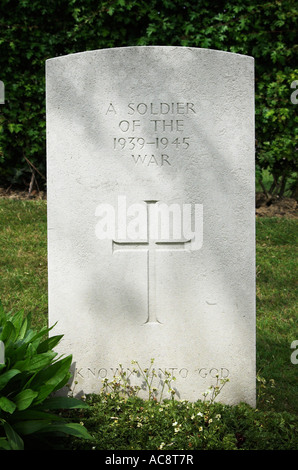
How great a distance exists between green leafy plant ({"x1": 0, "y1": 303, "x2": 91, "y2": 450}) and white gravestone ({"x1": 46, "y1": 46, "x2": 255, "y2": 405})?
378mm

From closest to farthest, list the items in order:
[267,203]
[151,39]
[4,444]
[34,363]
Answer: [4,444], [34,363], [151,39], [267,203]

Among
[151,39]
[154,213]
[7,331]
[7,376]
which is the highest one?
[151,39]

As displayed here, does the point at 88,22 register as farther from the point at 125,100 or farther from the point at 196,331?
the point at 196,331

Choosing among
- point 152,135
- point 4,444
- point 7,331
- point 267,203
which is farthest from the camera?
point 267,203

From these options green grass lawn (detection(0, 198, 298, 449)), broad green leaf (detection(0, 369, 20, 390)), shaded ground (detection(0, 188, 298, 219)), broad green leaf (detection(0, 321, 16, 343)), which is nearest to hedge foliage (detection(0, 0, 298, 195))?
shaded ground (detection(0, 188, 298, 219))

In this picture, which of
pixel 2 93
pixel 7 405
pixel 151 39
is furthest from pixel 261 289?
pixel 2 93

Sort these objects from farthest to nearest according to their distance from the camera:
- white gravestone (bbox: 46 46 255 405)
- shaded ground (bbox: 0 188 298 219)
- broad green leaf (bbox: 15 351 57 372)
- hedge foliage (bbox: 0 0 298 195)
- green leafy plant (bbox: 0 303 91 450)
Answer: shaded ground (bbox: 0 188 298 219) < hedge foliage (bbox: 0 0 298 195) < white gravestone (bbox: 46 46 255 405) < broad green leaf (bbox: 15 351 57 372) < green leafy plant (bbox: 0 303 91 450)

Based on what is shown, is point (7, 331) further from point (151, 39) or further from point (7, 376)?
point (151, 39)

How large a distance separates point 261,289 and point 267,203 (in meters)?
2.20

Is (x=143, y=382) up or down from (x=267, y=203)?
down

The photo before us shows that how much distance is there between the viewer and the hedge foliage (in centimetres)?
595

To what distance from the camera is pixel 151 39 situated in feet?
19.7

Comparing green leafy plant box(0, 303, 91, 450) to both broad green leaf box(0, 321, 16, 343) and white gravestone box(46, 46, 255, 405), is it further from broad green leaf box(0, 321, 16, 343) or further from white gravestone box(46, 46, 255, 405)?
white gravestone box(46, 46, 255, 405)

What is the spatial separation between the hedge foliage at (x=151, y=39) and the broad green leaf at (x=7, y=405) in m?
4.44
